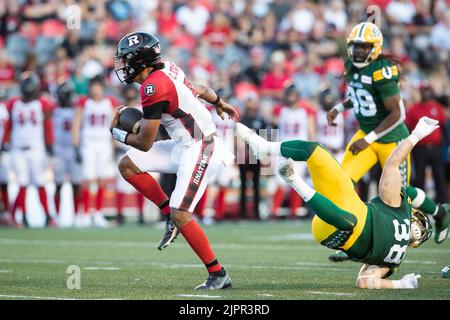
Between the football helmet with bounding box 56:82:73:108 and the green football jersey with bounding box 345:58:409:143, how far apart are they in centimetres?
646

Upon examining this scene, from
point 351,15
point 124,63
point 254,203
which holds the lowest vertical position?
point 254,203

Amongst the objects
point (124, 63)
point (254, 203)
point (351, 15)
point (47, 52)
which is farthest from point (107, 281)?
point (351, 15)

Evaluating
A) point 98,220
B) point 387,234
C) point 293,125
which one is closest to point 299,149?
point 387,234

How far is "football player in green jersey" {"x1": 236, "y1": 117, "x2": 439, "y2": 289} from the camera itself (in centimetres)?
635

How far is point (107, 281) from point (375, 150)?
2873mm

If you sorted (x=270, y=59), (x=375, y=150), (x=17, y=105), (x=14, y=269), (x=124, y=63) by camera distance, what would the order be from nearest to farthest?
(x=124, y=63)
(x=14, y=269)
(x=375, y=150)
(x=17, y=105)
(x=270, y=59)

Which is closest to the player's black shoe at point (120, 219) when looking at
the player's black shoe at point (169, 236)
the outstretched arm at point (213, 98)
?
the outstretched arm at point (213, 98)

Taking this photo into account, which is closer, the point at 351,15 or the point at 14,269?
the point at 14,269

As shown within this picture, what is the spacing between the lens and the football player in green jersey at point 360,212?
6352 millimetres

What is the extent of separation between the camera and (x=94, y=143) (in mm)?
14594

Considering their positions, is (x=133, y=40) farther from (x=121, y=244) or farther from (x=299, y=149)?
(x=121, y=244)

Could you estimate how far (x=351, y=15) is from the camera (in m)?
19.6

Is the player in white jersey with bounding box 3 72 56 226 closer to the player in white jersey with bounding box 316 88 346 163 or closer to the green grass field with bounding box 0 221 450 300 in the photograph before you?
the green grass field with bounding box 0 221 450 300
